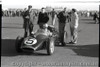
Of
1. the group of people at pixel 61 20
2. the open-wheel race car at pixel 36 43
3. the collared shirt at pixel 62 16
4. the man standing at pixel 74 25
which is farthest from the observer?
the man standing at pixel 74 25

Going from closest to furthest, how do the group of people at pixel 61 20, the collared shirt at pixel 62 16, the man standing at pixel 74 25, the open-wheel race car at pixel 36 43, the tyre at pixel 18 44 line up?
the open-wheel race car at pixel 36 43
the tyre at pixel 18 44
the group of people at pixel 61 20
the collared shirt at pixel 62 16
the man standing at pixel 74 25

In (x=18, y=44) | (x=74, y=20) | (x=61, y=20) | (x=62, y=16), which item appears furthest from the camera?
(x=74, y=20)

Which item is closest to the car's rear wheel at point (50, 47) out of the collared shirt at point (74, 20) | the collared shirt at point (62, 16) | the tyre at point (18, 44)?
the tyre at point (18, 44)

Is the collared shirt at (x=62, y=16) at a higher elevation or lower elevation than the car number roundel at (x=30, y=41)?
higher

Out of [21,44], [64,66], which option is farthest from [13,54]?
[64,66]

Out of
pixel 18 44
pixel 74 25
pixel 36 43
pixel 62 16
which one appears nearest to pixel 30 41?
pixel 36 43

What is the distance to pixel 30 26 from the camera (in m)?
16.4

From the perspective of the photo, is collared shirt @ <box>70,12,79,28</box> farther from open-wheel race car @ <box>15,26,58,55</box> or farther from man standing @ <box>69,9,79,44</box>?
open-wheel race car @ <box>15,26,58,55</box>

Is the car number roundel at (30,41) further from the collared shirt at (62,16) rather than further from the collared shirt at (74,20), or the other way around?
the collared shirt at (74,20)

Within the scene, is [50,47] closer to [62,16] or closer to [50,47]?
[50,47]

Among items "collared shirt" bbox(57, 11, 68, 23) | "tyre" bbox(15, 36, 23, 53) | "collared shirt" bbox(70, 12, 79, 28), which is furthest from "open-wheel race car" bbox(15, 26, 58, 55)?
"collared shirt" bbox(70, 12, 79, 28)

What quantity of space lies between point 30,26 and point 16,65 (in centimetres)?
731

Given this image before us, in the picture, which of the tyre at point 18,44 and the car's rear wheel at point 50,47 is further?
the tyre at point 18,44

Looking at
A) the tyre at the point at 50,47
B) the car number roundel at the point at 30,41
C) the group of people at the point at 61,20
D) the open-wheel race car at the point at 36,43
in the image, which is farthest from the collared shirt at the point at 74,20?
the car number roundel at the point at 30,41
